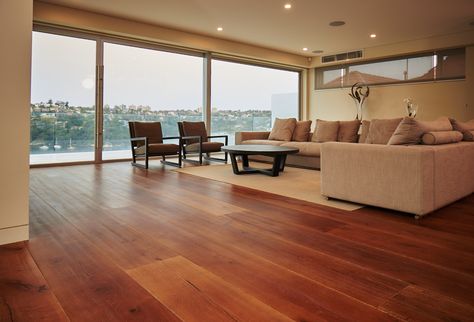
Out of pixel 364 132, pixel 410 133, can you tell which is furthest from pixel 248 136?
pixel 410 133

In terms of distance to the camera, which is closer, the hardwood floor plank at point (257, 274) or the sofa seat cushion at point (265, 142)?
the hardwood floor plank at point (257, 274)

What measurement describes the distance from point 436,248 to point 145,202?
2446mm

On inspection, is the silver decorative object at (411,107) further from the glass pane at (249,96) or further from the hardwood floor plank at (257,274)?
the hardwood floor plank at (257,274)

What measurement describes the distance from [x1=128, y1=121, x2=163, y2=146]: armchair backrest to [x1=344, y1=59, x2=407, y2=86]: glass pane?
5403 mm

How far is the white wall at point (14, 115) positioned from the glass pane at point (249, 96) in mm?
6214

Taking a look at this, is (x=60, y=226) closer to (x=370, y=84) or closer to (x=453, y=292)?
(x=453, y=292)

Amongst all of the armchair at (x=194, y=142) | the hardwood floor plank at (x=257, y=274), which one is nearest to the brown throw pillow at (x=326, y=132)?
the armchair at (x=194, y=142)

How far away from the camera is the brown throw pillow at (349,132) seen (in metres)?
6.01

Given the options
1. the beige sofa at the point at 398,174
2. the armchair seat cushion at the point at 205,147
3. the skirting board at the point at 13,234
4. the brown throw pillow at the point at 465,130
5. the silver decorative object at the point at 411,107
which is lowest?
the skirting board at the point at 13,234

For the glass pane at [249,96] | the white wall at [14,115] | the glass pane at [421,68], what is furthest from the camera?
the glass pane at [249,96]

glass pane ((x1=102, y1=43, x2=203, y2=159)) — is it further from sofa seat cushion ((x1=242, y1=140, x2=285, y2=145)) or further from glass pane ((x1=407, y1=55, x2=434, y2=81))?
glass pane ((x1=407, y1=55, x2=434, y2=81))

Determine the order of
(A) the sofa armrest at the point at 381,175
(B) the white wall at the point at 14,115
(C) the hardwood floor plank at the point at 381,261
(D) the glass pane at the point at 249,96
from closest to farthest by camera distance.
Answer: (C) the hardwood floor plank at the point at 381,261, (B) the white wall at the point at 14,115, (A) the sofa armrest at the point at 381,175, (D) the glass pane at the point at 249,96

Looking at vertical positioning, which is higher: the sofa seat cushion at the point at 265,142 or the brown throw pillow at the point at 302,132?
the brown throw pillow at the point at 302,132

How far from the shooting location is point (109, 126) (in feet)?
22.2
